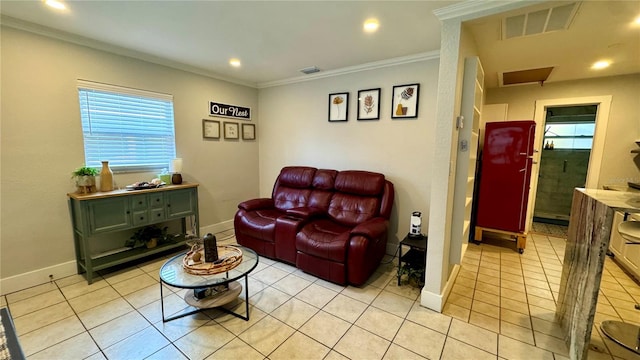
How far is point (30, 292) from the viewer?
2.41 m

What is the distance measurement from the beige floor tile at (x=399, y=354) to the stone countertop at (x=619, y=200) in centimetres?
145

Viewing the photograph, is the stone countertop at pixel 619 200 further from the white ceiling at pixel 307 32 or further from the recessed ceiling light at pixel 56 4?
the recessed ceiling light at pixel 56 4

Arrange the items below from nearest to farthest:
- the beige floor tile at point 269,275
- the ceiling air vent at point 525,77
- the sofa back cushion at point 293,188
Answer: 1. the beige floor tile at point 269,275
2. the ceiling air vent at point 525,77
3. the sofa back cushion at point 293,188

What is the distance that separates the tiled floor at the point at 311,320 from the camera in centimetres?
178

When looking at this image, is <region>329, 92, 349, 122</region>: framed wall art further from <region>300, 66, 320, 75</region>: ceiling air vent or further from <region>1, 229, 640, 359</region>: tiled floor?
<region>1, 229, 640, 359</region>: tiled floor

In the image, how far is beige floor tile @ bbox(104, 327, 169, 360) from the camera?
1.73m

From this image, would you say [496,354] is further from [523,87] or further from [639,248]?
[523,87]

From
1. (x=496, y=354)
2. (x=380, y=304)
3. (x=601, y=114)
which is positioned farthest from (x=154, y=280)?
(x=601, y=114)

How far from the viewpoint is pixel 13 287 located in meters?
2.40

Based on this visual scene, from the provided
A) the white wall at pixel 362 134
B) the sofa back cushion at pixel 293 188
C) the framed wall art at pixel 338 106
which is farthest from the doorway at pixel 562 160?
the sofa back cushion at pixel 293 188

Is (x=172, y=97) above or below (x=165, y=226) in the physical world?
above

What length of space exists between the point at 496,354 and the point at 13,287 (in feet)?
13.4

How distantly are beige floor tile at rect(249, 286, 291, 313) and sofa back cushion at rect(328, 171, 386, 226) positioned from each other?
113cm

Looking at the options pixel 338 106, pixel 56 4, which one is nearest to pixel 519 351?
pixel 338 106
